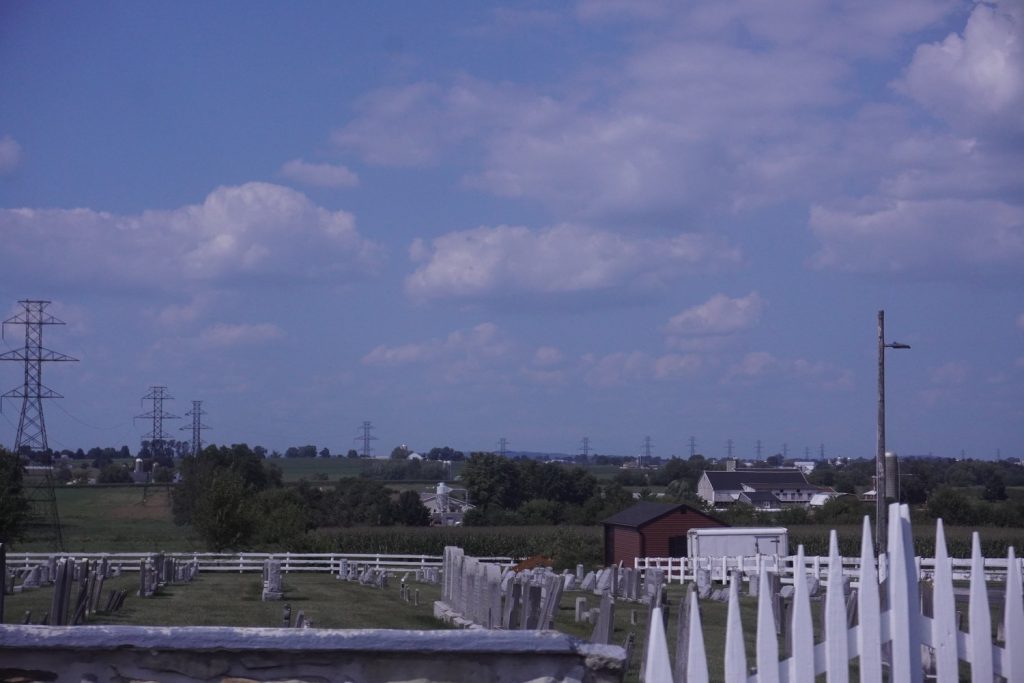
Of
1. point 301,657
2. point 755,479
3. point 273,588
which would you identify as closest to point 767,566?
point 273,588

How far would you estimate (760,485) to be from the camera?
321 feet

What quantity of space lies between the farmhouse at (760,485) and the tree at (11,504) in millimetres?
58261

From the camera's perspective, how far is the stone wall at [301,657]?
5297mm

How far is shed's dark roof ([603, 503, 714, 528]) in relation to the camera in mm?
49162

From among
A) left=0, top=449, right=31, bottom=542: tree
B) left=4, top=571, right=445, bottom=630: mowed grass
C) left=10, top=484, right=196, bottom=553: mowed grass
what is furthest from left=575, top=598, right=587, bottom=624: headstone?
left=10, top=484, right=196, bottom=553: mowed grass

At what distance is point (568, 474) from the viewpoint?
93.4 meters

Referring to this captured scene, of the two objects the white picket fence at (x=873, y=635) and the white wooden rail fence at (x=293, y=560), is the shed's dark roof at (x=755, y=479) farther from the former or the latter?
the white picket fence at (x=873, y=635)

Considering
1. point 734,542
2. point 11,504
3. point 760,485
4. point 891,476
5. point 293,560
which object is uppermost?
point 891,476

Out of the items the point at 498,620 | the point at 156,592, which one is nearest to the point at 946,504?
the point at 156,592

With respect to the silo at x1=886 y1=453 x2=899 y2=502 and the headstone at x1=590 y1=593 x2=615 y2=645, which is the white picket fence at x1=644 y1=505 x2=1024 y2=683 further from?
the silo at x1=886 y1=453 x2=899 y2=502

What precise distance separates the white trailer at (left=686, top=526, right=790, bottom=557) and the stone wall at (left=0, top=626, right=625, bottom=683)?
4115cm

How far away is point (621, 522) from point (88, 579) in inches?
1180

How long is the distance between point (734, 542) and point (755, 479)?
178 ft

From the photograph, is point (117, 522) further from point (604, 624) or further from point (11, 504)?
point (604, 624)
